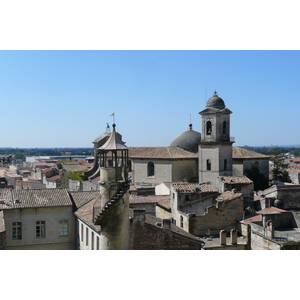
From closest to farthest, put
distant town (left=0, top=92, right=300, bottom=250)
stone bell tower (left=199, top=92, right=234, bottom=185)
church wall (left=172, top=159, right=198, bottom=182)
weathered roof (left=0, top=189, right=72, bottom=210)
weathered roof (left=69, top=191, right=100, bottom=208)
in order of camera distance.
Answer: distant town (left=0, top=92, right=300, bottom=250), weathered roof (left=0, top=189, right=72, bottom=210), weathered roof (left=69, top=191, right=100, bottom=208), stone bell tower (left=199, top=92, right=234, bottom=185), church wall (left=172, top=159, right=198, bottom=182)

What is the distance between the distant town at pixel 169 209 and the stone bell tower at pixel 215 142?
10cm

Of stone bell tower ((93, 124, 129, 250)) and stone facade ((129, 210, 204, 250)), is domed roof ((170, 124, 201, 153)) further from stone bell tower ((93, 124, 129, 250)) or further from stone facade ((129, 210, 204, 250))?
stone bell tower ((93, 124, 129, 250))

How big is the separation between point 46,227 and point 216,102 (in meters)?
23.3

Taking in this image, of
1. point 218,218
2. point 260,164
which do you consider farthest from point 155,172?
point 218,218

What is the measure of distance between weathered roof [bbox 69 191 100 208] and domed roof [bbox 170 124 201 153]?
21.6 meters

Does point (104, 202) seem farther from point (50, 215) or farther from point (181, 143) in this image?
point (181, 143)

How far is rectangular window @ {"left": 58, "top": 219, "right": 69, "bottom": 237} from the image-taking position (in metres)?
23.5

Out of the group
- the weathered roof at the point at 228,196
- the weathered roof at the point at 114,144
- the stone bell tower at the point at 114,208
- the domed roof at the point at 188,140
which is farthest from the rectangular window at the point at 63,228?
the domed roof at the point at 188,140

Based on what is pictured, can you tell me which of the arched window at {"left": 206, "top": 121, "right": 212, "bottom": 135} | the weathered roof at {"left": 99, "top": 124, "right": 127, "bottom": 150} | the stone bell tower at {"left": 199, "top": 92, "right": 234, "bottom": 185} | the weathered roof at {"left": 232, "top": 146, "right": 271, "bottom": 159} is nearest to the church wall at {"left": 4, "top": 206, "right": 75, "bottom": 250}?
the weathered roof at {"left": 99, "top": 124, "right": 127, "bottom": 150}

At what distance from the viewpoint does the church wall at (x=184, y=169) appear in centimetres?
4256

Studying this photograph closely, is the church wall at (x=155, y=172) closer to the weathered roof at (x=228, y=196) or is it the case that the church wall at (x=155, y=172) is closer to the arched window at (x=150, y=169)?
the arched window at (x=150, y=169)

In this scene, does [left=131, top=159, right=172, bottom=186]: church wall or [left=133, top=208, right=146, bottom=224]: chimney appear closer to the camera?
[left=133, top=208, right=146, bottom=224]: chimney

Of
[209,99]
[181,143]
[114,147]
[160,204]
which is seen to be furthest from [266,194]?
[114,147]

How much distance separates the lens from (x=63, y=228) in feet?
77.3
